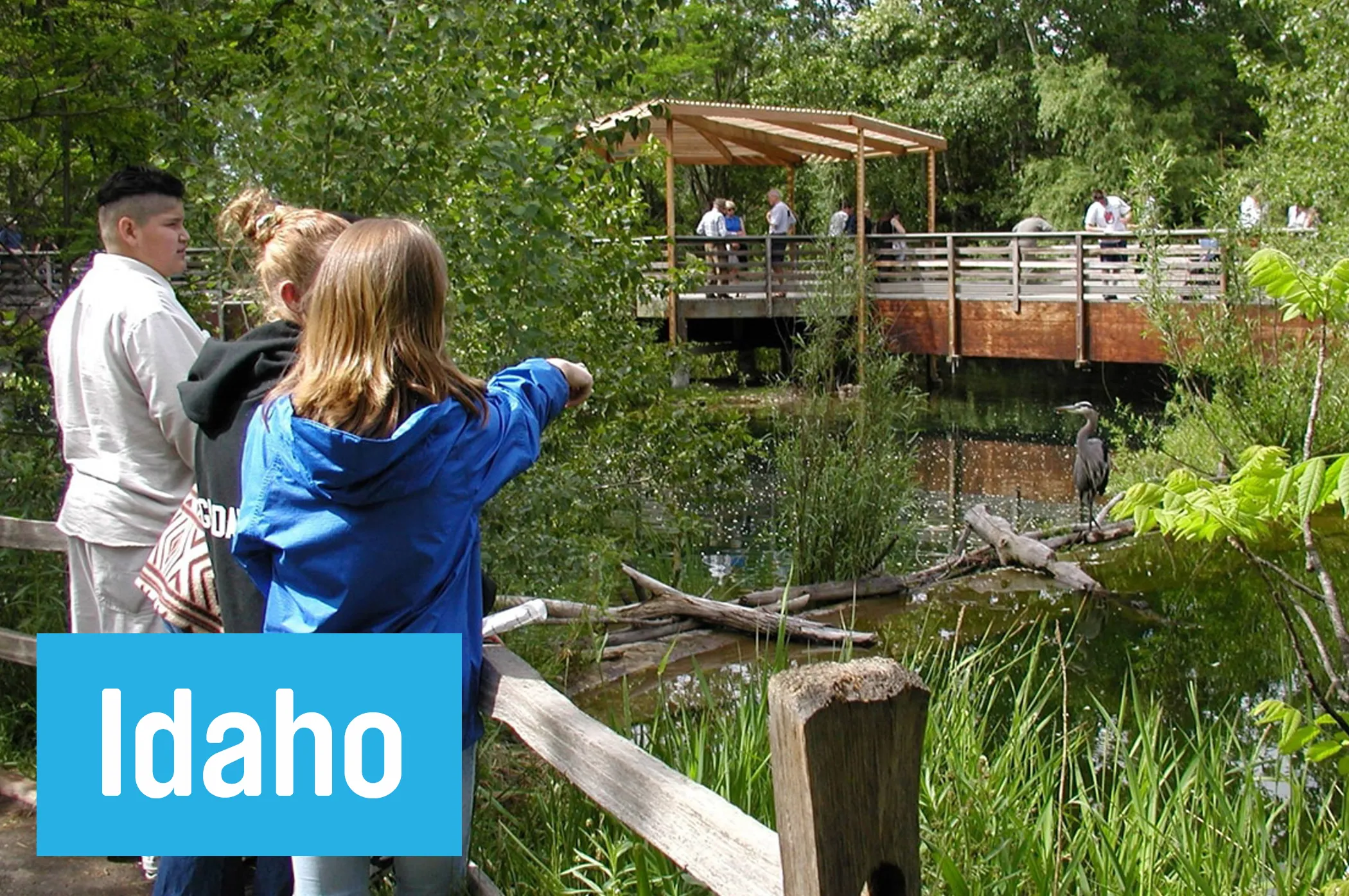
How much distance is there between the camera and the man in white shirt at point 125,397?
9.03 feet

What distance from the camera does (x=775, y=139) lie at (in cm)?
1888

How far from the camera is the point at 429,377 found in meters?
1.92

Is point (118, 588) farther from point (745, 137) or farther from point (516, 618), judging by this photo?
point (745, 137)

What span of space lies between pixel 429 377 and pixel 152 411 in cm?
107

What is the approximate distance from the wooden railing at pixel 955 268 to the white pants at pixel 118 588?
38.0 ft

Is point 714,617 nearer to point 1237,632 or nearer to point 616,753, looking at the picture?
point 1237,632

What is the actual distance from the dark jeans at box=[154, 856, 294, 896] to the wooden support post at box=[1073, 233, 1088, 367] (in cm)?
1506

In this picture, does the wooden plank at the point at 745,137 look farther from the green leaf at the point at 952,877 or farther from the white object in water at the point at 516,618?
the green leaf at the point at 952,877

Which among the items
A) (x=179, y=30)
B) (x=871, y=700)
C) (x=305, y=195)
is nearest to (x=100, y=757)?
(x=871, y=700)

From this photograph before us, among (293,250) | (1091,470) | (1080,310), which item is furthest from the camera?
(1080,310)

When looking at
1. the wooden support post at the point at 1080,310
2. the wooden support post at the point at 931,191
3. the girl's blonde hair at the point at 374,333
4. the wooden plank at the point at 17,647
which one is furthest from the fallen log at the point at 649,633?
the wooden support post at the point at 931,191

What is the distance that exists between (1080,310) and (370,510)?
1554cm

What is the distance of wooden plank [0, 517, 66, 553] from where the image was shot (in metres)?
3.52

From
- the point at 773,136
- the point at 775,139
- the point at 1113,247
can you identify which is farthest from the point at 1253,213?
the point at 775,139
